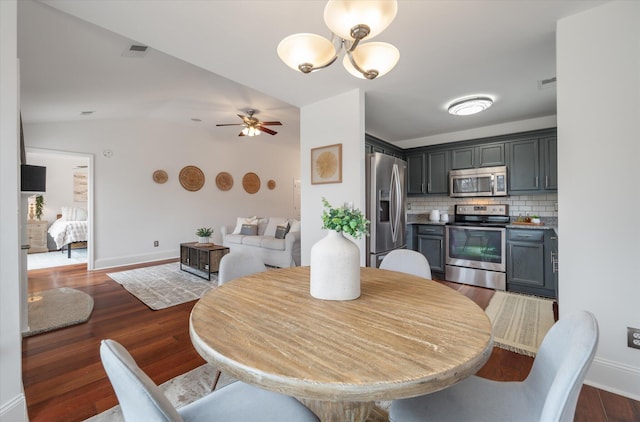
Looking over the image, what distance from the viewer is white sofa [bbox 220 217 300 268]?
14.8 feet

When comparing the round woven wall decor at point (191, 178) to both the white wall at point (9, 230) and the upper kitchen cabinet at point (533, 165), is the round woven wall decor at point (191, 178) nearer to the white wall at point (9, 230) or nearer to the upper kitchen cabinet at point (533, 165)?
the white wall at point (9, 230)

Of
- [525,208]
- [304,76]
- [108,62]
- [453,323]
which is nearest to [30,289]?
[108,62]

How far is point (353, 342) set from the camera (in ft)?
2.51

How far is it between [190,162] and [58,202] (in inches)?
170

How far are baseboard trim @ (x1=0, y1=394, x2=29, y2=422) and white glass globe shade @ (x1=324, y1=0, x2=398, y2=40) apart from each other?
2318mm

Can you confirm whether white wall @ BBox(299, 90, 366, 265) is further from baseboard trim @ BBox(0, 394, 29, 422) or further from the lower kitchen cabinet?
baseboard trim @ BBox(0, 394, 29, 422)

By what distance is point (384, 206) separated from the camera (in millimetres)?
3389

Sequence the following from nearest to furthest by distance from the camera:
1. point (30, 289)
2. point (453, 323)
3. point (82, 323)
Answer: point (453, 323), point (82, 323), point (30, 289)

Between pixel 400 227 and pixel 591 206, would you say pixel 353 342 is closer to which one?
pixel 591 206

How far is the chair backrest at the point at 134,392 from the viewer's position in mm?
541

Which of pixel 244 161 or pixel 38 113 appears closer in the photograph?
pixel 38 113

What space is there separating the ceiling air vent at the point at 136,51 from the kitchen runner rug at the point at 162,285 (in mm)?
2644

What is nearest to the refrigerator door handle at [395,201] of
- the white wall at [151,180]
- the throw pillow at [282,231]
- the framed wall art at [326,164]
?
the framed wall art at [326,164]

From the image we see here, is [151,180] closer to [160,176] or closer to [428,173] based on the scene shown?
[160,176]
